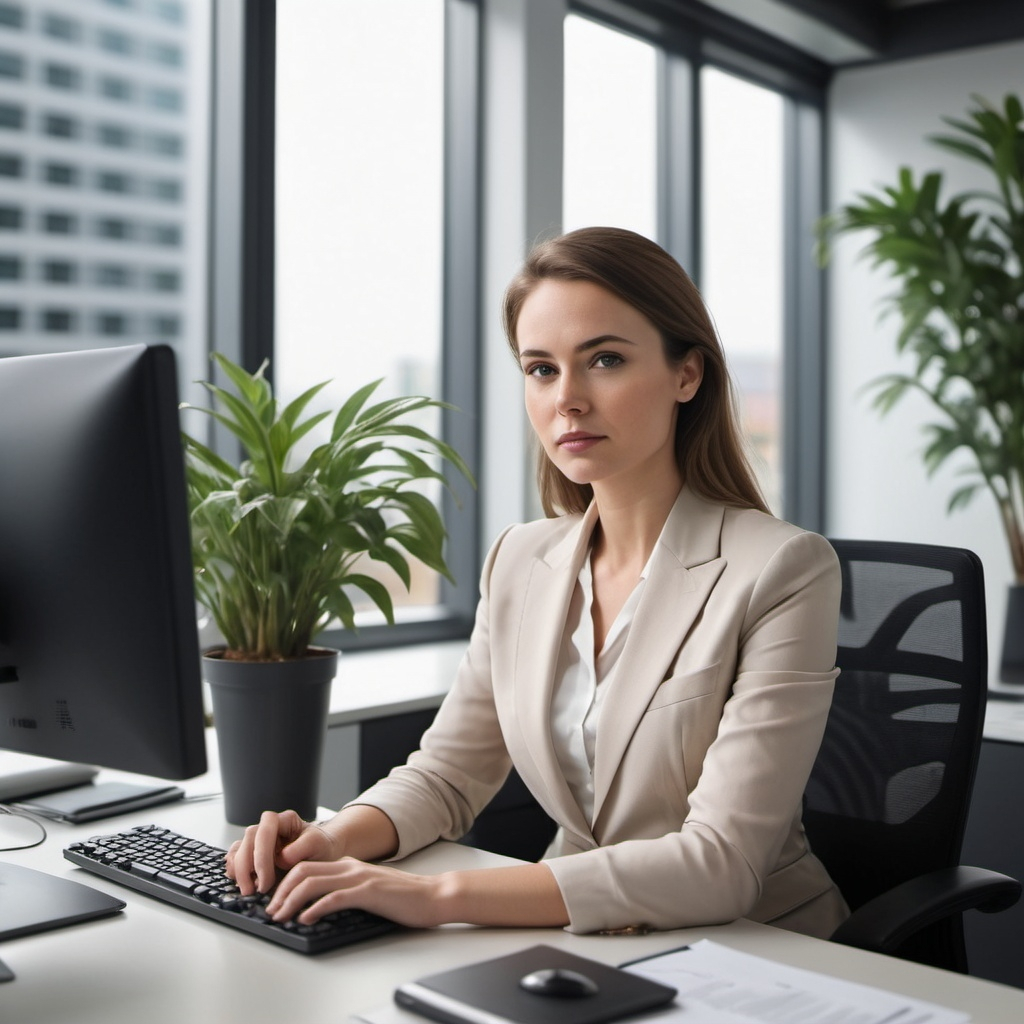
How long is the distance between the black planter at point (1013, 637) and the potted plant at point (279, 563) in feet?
6.89

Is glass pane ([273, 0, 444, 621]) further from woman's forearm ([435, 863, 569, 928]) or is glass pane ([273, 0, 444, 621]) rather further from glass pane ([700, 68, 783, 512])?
woman's forearm ([435, 863, 569, 928])

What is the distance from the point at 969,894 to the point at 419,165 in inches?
95.6

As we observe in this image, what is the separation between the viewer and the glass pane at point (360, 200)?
115 inches

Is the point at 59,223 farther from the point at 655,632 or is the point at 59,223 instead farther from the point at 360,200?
the point at 655,632

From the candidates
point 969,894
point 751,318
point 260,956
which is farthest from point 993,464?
point 260,956

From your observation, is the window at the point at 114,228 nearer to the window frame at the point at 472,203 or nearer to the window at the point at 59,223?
the window at the point at 59,223

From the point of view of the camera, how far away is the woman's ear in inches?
63.2

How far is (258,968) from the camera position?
105cm

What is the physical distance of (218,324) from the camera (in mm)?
2812

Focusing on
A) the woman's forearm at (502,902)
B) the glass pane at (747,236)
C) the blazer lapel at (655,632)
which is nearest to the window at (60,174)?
the blazer lapel at (655,632)

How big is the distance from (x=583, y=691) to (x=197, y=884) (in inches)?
21.6

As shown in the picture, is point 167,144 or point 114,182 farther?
point 167,144

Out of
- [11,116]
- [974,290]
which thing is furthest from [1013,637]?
[11,116]

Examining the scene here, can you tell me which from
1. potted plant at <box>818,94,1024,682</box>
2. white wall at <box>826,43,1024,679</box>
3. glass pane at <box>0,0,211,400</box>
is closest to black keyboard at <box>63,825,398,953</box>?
glass pane at <box>0,0,211,400</box>
